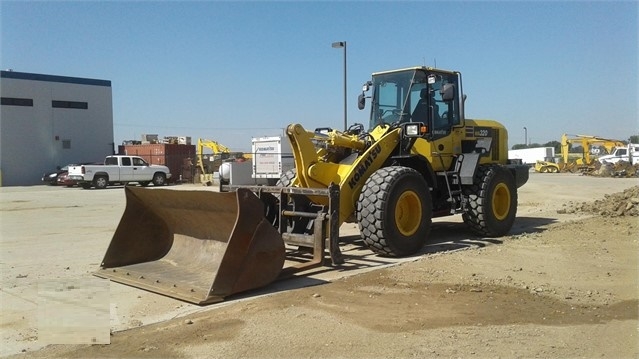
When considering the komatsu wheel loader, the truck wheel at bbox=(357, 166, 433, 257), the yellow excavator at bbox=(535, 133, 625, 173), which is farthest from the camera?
the yellow excavator at bbox=(535, 133, 625, 173)

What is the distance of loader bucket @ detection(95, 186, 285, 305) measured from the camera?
6051 mm

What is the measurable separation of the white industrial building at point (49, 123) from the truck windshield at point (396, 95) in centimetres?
3433

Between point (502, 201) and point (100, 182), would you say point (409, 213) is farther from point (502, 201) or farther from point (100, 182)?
point (100, 182)

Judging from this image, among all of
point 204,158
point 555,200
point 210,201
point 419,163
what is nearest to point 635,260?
point 419,163

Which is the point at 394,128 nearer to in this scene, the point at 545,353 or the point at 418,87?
the point at 418,87

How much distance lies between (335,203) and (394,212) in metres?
0.99

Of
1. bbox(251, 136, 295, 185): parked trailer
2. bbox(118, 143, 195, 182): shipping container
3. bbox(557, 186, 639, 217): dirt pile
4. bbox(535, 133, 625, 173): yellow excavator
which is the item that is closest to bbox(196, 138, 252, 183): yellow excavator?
bbox(118, 143, 195, 182): shipping container

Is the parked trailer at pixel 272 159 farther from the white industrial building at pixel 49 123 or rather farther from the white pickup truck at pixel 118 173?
the white industrial building at pixel 49 123

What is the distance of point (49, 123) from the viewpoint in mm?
39750

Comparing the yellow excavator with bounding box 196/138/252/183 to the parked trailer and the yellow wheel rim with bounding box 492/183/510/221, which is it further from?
the yellow wheel rim with bounding box 492/183/510/221

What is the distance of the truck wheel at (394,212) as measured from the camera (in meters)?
7.85

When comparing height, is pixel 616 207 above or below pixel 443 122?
below

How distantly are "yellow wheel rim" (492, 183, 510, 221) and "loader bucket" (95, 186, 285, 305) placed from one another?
216 inches

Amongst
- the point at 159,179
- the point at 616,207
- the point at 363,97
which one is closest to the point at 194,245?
the point at 363,97
